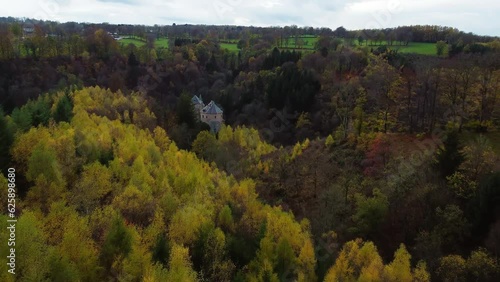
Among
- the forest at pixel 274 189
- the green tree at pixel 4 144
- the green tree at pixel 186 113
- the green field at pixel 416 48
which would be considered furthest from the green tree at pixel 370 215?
the green field at pixel 416 48

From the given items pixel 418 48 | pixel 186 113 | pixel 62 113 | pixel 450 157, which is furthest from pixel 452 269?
pixel 418 48

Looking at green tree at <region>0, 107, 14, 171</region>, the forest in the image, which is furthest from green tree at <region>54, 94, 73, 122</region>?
green tree at <region>0, 107, 14, 171</region>

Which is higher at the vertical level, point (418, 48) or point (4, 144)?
point (418, 48)

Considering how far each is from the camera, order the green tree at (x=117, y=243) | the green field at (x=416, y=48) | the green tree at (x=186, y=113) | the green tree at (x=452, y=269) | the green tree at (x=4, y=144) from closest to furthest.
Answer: the green tree at (x=452, y=269) → the green tree at (x=117, y=243) → the green tree at (x=4, y=144) → the green tree at (x=186, y=113) → the green field at (x=416, y=48)

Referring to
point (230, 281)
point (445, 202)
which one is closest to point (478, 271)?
point (445, 202)

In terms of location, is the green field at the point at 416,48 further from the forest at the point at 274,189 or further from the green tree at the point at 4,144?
the green tree at the point at 4,144

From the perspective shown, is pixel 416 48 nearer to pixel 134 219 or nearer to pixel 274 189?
pixel 274 189

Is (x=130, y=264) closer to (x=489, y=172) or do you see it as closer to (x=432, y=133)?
(x=489, y=172)

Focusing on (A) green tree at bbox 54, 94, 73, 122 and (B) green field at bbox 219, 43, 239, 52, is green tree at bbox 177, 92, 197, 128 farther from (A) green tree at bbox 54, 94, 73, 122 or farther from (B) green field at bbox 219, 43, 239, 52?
(B) green field at bbox 219, 43, 239, 52

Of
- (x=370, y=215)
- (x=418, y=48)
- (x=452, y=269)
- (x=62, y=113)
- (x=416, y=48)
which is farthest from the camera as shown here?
(x=416, y=48)

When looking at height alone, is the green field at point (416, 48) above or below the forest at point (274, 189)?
above
